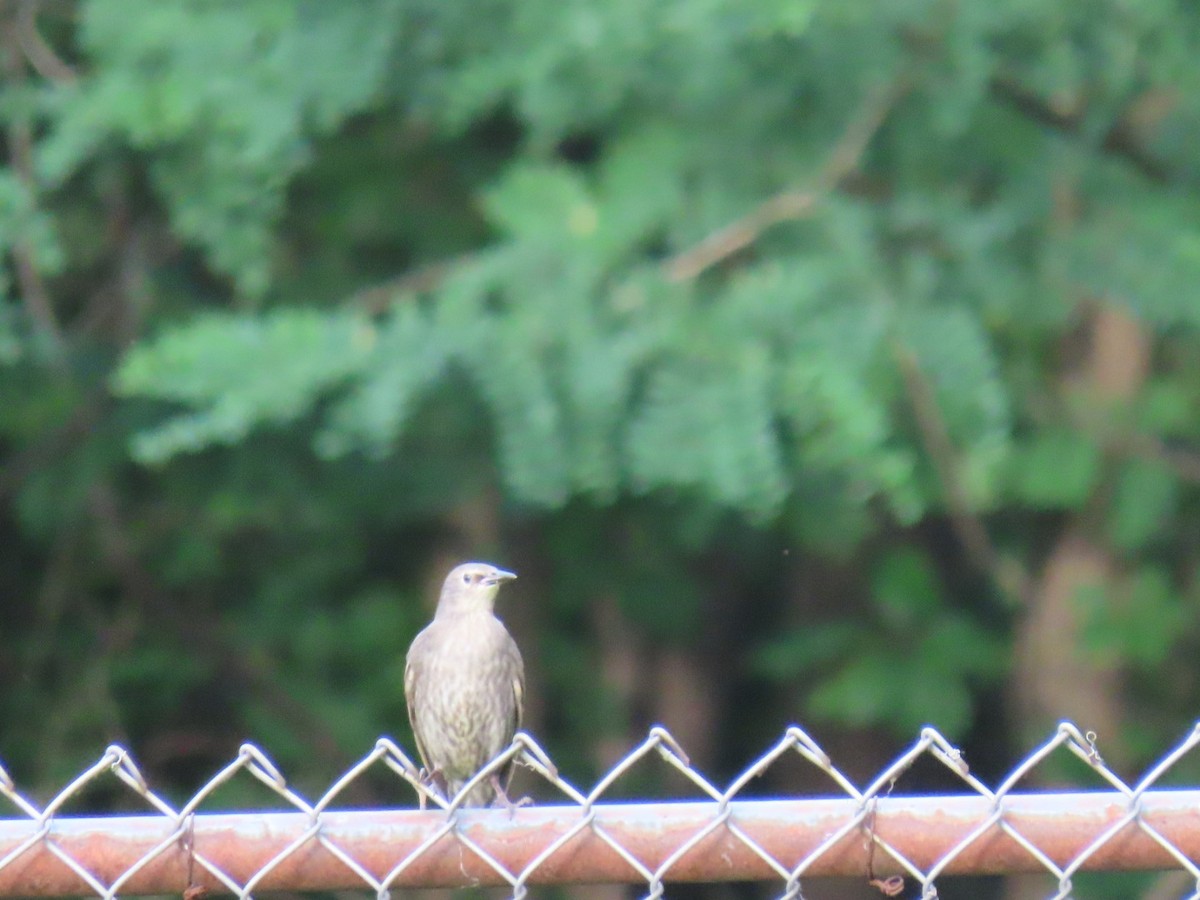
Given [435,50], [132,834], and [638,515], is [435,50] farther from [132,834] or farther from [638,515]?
[132,834]

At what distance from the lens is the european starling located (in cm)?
376

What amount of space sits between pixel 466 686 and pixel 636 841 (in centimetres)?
192

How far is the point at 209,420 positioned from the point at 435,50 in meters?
1.26

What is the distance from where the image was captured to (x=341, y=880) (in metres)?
1.86

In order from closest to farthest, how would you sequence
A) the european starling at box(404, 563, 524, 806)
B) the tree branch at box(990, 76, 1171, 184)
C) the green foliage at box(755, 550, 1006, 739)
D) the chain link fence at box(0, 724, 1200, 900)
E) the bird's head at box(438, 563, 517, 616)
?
the chain link fence at box(0, 724, 1200, 900) → the european starling at box(404, 563, 524, 806) → the bird's head at box(438, 563, 517, 616) → the tree branch at box(990, 76, 1171, 184) → the green foliage at box(755, 550, 1006, 739)

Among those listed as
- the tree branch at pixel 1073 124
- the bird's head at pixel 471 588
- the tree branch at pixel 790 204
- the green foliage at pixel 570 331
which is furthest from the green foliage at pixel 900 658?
the bird's head at pixel 471 588

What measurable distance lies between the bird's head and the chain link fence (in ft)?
6.60

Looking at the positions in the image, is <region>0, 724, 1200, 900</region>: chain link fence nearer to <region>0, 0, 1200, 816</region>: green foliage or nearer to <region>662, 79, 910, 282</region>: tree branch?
<region>0, 0, 1200, 816</region>: green foliage

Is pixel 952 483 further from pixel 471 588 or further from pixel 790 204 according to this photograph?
pixel 471 588

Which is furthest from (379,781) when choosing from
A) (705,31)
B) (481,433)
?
(705,31)

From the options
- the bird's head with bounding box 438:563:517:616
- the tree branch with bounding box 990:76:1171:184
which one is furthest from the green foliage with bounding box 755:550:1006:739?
the bird's head with bounding box 438:563:517:616

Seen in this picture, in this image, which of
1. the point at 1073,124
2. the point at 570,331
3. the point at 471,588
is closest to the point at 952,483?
the point at 1073,124

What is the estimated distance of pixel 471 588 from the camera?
3982 mm

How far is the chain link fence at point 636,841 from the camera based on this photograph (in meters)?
1.81
